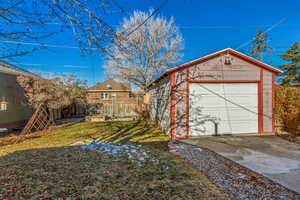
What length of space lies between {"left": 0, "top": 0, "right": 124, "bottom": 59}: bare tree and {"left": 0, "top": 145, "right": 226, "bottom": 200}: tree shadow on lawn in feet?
6.88

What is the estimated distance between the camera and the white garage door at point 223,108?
17.8 ft

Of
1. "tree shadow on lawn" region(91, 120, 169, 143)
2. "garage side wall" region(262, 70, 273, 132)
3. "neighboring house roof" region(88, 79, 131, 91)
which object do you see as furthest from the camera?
"neighboring house roof" region(88, 79, 131, 91)

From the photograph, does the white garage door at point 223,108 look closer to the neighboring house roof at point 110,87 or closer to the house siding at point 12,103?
the house siding at point 12,103

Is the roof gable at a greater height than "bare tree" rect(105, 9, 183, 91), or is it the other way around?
"bare tree" rect(105, 9, 183, 91)

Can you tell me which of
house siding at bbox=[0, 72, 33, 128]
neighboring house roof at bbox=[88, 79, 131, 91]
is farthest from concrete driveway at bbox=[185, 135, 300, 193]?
neighboring house roof at bbox=[88, 79, 131, 91]

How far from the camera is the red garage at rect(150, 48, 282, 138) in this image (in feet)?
Answer: 17.3

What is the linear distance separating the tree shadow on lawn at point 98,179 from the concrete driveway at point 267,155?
4.56ft

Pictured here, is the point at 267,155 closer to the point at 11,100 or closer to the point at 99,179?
the point at 99,179

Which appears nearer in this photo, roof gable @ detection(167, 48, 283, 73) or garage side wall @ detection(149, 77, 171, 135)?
roof gable @ detection(167, 48, 283, 73)

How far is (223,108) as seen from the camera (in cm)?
557

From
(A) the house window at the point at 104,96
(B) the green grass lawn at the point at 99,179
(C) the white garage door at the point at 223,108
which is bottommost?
(B) the green grass lawn at the point at 99,179

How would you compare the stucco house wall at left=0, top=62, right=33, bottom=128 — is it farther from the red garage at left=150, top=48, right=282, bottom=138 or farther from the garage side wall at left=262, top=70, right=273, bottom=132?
the garage side wall at left=262, top=70, right=273, bottom=132

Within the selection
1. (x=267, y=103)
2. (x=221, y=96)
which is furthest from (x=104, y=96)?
(x=267, y=103)

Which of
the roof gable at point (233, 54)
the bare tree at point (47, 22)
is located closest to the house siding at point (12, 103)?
the bare tree at point (47, 22)
